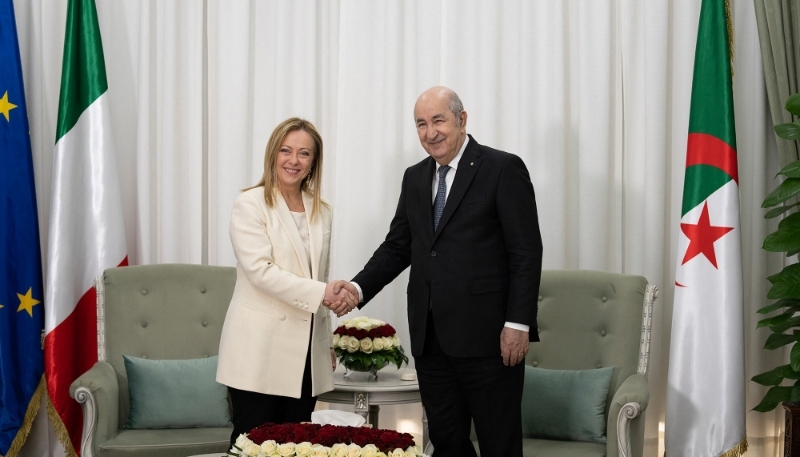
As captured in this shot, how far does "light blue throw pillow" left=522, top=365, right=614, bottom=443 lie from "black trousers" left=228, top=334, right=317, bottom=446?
3.14 ft

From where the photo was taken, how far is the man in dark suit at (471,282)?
8.30 ft

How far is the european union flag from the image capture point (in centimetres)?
384

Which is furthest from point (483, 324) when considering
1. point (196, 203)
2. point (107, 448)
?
point (196, 203)

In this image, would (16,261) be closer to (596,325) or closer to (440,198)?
(440,198)

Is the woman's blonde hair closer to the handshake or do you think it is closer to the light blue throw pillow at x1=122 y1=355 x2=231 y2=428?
the handshake

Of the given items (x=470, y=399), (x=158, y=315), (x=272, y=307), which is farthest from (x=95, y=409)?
(x=470, y=399)

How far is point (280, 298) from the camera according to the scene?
264 cm

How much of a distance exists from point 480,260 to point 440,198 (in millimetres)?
266

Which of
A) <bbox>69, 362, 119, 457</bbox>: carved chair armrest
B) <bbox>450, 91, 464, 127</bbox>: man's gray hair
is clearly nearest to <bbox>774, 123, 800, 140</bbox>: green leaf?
<bbox>450, 91, 464, 127</bbox>: man's gray hair

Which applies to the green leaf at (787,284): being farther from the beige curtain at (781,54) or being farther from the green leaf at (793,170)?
the beige curtain at (781,54)

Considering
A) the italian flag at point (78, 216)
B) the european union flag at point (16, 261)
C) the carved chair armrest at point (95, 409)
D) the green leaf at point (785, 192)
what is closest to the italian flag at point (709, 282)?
the green leaf at point (785, 192)

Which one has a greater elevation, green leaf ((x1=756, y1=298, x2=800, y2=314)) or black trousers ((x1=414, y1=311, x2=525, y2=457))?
green leaf ((x1=756, y1=298, x2=800, y2=314))

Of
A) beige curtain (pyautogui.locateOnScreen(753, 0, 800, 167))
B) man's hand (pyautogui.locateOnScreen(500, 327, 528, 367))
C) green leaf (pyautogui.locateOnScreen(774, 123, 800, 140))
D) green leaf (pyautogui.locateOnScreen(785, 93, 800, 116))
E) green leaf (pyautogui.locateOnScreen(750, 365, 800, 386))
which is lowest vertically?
green leaf (pyautogui.locateOnScreen(750, 365, 800, 386))

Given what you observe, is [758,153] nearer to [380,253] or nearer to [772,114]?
[772,114]
